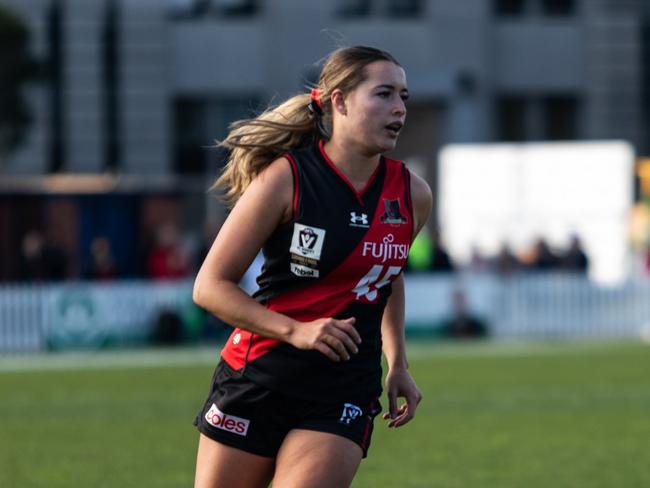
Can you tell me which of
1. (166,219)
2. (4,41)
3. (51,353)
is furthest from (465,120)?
(51,353)

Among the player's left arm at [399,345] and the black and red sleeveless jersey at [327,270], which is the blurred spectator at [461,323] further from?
the black and red sleeveless jersey at [327,270]

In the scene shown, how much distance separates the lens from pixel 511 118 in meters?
42.9

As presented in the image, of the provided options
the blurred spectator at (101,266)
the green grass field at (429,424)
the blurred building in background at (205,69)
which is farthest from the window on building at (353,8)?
the green grass field at (429,424)

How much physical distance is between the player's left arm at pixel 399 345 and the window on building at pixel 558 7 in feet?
124

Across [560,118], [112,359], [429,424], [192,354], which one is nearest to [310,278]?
[429,424]

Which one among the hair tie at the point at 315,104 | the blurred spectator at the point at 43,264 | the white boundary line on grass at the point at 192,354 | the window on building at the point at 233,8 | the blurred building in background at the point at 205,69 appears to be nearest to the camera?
the hair tie at the point at 315,104

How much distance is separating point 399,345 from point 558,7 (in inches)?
1502

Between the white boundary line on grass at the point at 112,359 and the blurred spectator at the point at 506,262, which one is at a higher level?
the blurred spectator at the point at 506,262

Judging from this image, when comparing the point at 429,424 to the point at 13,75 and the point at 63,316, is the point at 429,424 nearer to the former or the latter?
the point at 63,316

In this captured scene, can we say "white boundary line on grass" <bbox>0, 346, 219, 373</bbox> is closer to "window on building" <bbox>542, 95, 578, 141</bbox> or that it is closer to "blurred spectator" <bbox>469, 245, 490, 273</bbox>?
"blurred spectator" <bbox>469, 245, 490, 273</bbox>

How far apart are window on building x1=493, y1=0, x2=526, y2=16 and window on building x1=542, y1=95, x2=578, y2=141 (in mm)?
2507

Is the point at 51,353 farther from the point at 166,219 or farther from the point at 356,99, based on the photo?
the point at 356,99

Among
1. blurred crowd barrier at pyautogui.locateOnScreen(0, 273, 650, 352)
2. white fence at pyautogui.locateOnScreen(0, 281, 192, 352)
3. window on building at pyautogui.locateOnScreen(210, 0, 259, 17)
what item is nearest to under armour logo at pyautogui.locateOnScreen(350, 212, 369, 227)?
white fence at pyautogui.locateOnScreen(0, 281, 192, 352)

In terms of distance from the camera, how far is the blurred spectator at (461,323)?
2512 centimetres
